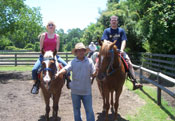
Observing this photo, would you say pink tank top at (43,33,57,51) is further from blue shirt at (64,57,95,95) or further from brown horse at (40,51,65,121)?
blue shirt at (64,57,95,95)

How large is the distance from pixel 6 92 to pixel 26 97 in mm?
1492

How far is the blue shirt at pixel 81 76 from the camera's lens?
3.90 m

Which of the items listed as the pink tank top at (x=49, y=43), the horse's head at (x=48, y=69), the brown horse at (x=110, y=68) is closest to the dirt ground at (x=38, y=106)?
the brown horse at (x=110, y=68)

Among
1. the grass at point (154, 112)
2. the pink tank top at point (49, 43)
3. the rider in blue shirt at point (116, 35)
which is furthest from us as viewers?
the rider in blue shirt at point (116, 35)

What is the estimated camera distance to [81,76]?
392 centimetres

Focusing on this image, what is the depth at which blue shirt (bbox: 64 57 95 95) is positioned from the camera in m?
3.90

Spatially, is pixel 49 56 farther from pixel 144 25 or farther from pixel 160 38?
pixel 144 25

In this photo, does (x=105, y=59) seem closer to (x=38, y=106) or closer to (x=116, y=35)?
(x=116, y=35)

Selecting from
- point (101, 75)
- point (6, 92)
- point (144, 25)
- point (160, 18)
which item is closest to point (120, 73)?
point (101, 75)

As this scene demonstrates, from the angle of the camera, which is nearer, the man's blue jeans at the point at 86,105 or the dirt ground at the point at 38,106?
the man's blue jeans at the point at 86,105

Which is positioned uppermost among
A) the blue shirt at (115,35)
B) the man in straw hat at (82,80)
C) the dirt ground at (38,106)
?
the blue shirt at (115,35)

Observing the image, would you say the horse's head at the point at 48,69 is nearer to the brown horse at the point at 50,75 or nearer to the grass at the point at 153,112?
the brown horse at the point at 50,75

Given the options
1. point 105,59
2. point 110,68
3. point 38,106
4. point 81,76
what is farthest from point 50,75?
point 38,106

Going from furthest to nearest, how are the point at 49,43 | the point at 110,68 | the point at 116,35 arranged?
1. the point at 116,35
2. the point at 49,43
3. the point at 110,68
